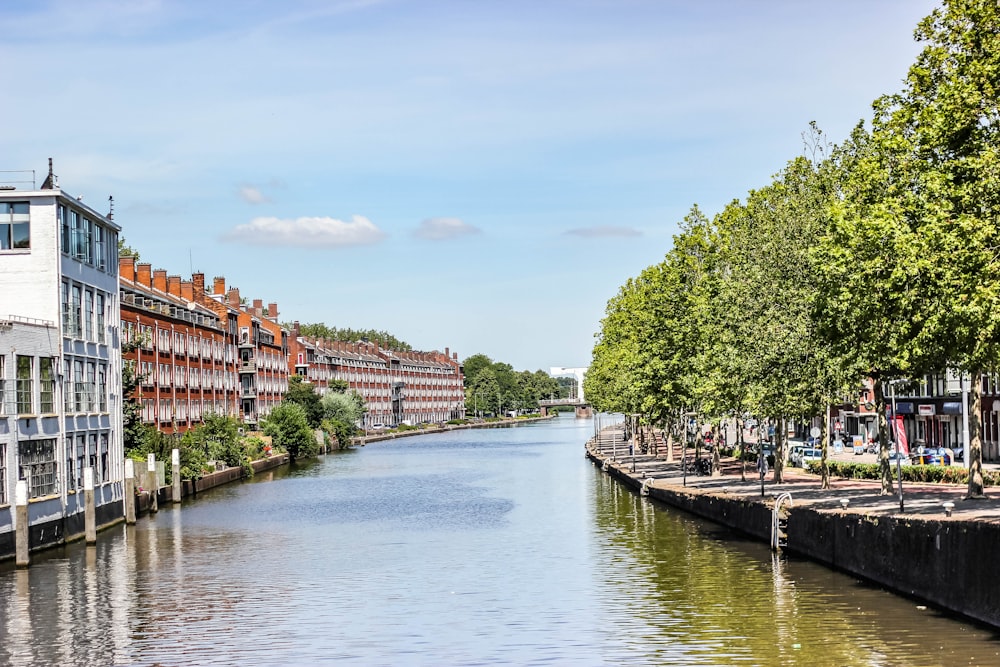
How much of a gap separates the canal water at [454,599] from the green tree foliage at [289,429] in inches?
2358

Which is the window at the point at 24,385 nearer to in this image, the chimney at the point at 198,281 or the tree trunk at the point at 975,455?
the tree trunk at the point at 975,455

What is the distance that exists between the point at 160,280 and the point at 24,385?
65328 mm

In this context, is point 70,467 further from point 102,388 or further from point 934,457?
point 934,457

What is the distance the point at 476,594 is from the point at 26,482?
19647mm

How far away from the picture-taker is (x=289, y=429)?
422ft

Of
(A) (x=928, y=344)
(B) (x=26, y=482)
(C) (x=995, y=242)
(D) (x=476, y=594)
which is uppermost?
(C) (x=995, y=242)

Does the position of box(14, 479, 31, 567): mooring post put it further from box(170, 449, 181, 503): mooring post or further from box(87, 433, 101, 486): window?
box(170, 449, 181, 503): mooring post

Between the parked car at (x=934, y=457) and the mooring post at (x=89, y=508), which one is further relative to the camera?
the parked car at (x=934, y=457)

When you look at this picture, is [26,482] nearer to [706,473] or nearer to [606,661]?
[606,661]

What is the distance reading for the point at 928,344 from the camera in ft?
121

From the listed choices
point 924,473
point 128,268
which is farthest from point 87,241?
point 128,268

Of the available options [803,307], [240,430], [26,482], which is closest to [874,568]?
[803,307]

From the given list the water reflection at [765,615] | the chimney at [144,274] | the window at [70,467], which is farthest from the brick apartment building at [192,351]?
the water reflection at [765,615]

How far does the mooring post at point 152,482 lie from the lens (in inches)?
2731
